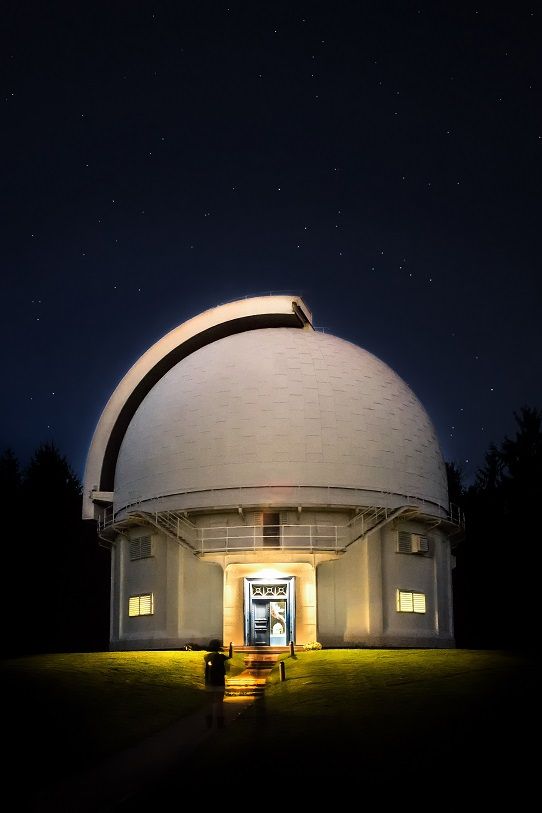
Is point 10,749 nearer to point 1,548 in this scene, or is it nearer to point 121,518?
point 121,518

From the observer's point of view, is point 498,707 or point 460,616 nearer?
point 498,707

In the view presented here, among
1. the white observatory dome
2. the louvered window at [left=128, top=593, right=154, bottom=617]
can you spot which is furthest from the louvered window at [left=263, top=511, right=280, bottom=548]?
the louvered window at [left=128, top=593, right=154, bottom=617]

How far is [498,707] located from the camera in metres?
16.9

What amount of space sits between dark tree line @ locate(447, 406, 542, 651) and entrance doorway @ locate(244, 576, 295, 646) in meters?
23.8

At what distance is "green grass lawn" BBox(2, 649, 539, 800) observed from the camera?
13.1 metres

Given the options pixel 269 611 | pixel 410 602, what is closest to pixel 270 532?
pixel 269 611

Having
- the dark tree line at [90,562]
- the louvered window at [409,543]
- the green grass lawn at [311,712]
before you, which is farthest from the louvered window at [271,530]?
the dark tree line at [90,562]

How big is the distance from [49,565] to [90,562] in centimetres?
325

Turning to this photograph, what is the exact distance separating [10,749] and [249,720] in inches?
187

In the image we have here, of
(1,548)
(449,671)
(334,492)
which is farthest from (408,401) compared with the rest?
(1,548)

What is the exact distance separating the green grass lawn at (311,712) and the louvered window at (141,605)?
8395mm

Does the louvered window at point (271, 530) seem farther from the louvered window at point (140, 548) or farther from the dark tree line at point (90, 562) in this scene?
the dark tree line at point (90, 562)

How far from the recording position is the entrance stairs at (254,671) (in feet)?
82.7

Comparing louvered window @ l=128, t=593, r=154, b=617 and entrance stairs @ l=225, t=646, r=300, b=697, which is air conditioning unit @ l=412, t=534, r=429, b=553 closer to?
entrance stairs @ l=225, t=646, r=300, b=697
